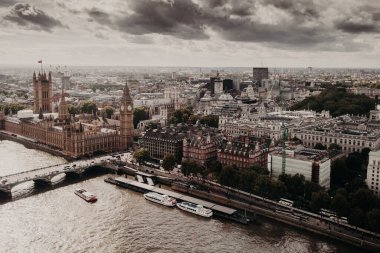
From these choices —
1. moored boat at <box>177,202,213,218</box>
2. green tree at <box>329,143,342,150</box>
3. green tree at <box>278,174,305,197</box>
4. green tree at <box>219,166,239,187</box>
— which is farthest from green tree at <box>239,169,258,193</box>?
green tree at <box>329,143,342,150</box>

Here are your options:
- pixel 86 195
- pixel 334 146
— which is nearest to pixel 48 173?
pixel 86 195

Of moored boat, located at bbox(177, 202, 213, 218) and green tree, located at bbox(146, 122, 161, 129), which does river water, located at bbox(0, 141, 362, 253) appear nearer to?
moored boat, located at bbox(177, 202, 213, 218)

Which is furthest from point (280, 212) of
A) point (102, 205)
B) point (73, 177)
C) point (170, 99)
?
point (170, 99)

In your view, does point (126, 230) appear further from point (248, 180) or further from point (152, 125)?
point (152, 125)

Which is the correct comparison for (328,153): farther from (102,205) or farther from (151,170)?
(102,205)

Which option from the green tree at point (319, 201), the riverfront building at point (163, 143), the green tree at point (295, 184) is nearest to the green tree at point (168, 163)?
the riverfront building at point (163, 143)

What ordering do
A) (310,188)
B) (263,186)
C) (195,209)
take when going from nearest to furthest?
(195,209) < (310,188) < (263,186)
